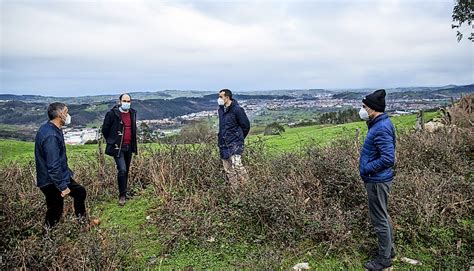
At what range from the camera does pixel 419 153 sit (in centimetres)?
823

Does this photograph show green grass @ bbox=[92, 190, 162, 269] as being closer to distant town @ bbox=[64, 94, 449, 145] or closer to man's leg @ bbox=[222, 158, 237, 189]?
man's leg @ bbox=[222, 158, 237, 189]

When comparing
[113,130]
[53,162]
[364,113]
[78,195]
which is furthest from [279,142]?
[53,162]

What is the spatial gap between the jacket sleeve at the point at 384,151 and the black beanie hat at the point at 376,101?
29cm

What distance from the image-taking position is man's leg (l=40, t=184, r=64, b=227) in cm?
564

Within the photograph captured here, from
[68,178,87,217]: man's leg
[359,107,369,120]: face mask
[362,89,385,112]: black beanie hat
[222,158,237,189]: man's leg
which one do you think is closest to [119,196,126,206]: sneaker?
[68,178,87,217]: man's leg

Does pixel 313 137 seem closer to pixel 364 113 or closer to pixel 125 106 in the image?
pixel 125 106

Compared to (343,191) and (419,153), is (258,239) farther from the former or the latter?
(419,153)

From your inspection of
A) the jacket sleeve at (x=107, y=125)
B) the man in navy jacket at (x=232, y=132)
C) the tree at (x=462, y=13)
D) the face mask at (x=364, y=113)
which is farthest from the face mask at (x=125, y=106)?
the tree at (x=462, y=13)

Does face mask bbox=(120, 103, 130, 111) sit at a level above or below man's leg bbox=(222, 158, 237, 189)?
above

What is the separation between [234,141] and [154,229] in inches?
88.3

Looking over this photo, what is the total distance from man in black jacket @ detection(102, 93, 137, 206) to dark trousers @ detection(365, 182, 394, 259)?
4620 millimetres

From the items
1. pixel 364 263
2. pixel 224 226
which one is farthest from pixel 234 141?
pixel 364 263

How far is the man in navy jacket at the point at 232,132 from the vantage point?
24.2 ft

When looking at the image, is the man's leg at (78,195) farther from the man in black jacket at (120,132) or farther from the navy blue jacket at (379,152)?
the navy blue jacket at (379,152)
